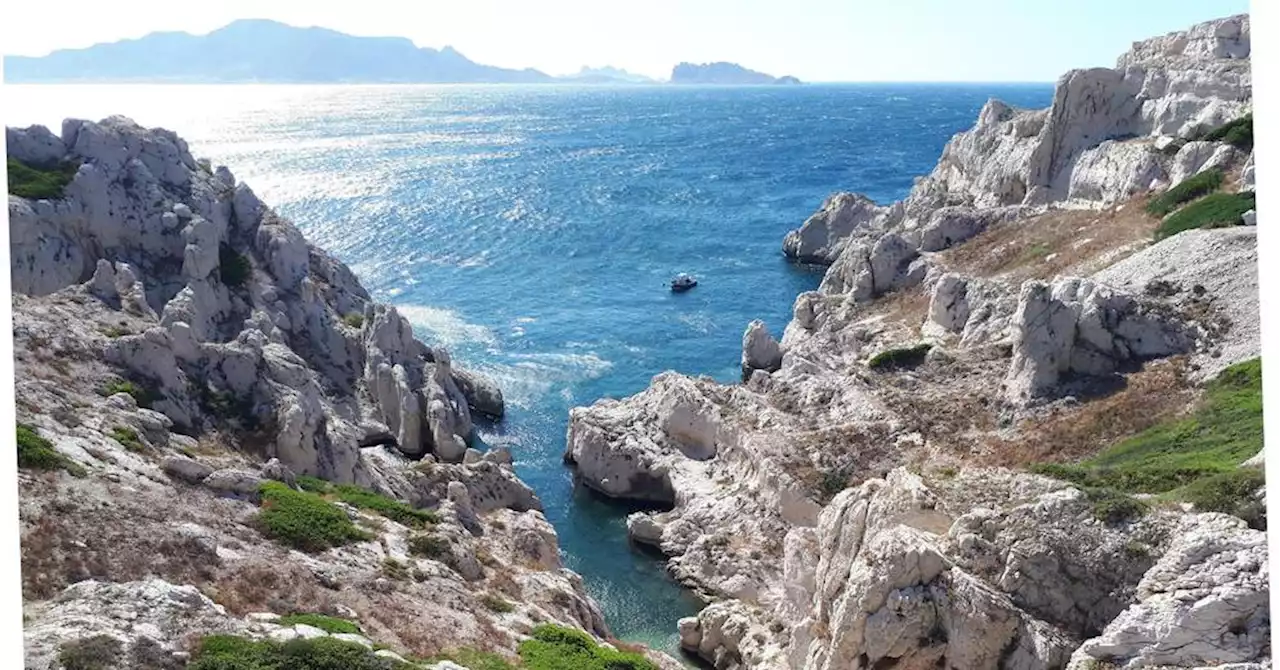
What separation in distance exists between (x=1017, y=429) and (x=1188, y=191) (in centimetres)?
2560

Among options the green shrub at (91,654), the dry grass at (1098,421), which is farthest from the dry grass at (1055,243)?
the green shrub at (91,654)

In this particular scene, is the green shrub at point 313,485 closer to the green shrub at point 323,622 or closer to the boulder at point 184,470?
the boulder at point 184,470

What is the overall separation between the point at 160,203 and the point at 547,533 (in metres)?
29.6

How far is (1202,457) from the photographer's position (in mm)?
31031

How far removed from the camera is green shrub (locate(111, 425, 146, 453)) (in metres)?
31.9

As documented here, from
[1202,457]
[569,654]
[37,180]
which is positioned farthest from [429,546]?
[37,180]

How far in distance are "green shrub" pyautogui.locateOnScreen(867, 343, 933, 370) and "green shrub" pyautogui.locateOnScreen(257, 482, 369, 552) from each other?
103 feet

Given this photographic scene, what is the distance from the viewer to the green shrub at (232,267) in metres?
54.4

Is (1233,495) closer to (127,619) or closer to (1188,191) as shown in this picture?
(127,619)

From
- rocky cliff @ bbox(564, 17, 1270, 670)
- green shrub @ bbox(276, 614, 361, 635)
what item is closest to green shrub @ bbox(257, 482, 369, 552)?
green shrub @ bbox(276, 614, 361, 635)

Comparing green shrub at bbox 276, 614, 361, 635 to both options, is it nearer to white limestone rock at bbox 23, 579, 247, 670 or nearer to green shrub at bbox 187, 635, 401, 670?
white limestone rock at bbox 23, 579, 247, 670

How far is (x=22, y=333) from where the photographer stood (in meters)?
36.7

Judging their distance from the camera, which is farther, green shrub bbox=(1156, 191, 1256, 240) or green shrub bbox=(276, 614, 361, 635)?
green shrub bbox=(1156, 191, 1256, 240)

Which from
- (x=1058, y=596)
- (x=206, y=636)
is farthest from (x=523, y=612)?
(x=1058, y=596)
